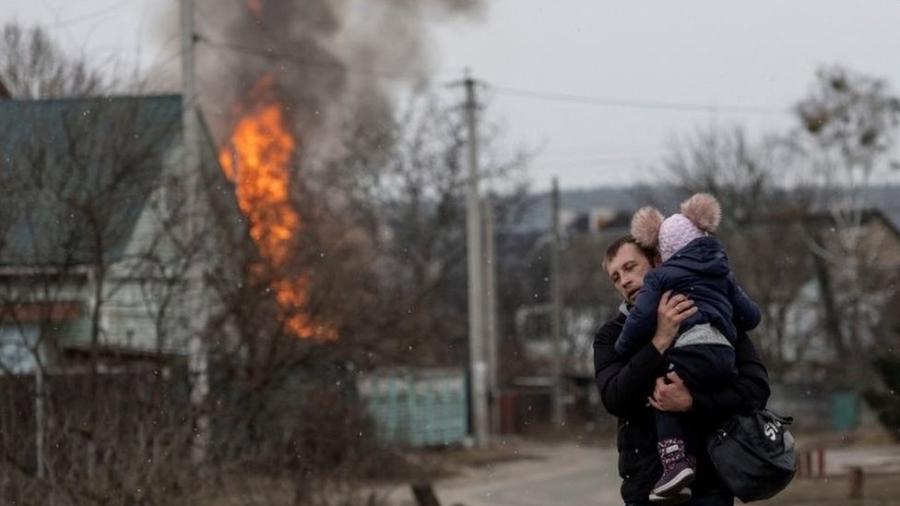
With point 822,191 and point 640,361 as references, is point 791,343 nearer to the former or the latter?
point 822,191

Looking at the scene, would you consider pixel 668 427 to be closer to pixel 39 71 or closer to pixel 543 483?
pixel 39 71

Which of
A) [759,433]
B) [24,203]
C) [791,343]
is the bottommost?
[791,343]

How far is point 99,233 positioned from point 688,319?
11.1 meters

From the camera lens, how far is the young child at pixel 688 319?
470 centimetres

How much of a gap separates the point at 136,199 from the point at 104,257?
76 cm

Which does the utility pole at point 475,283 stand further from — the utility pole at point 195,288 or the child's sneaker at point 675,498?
the child's sneaker at point 675,498

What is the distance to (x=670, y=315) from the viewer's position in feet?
15.4

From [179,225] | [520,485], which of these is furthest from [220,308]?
[520,485]

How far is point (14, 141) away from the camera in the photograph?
15250 mm

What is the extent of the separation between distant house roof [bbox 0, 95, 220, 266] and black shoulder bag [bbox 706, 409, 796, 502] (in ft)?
35.2

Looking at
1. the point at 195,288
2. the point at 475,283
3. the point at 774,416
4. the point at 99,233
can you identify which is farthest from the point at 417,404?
the point at 774,416

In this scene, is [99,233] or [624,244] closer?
[624,244]

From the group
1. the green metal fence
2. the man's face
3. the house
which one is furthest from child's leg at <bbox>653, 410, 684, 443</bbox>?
the green metal fence

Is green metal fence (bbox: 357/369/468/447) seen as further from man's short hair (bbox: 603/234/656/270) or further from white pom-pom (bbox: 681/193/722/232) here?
white pom-pom (bbox: 681/193/722/232)
